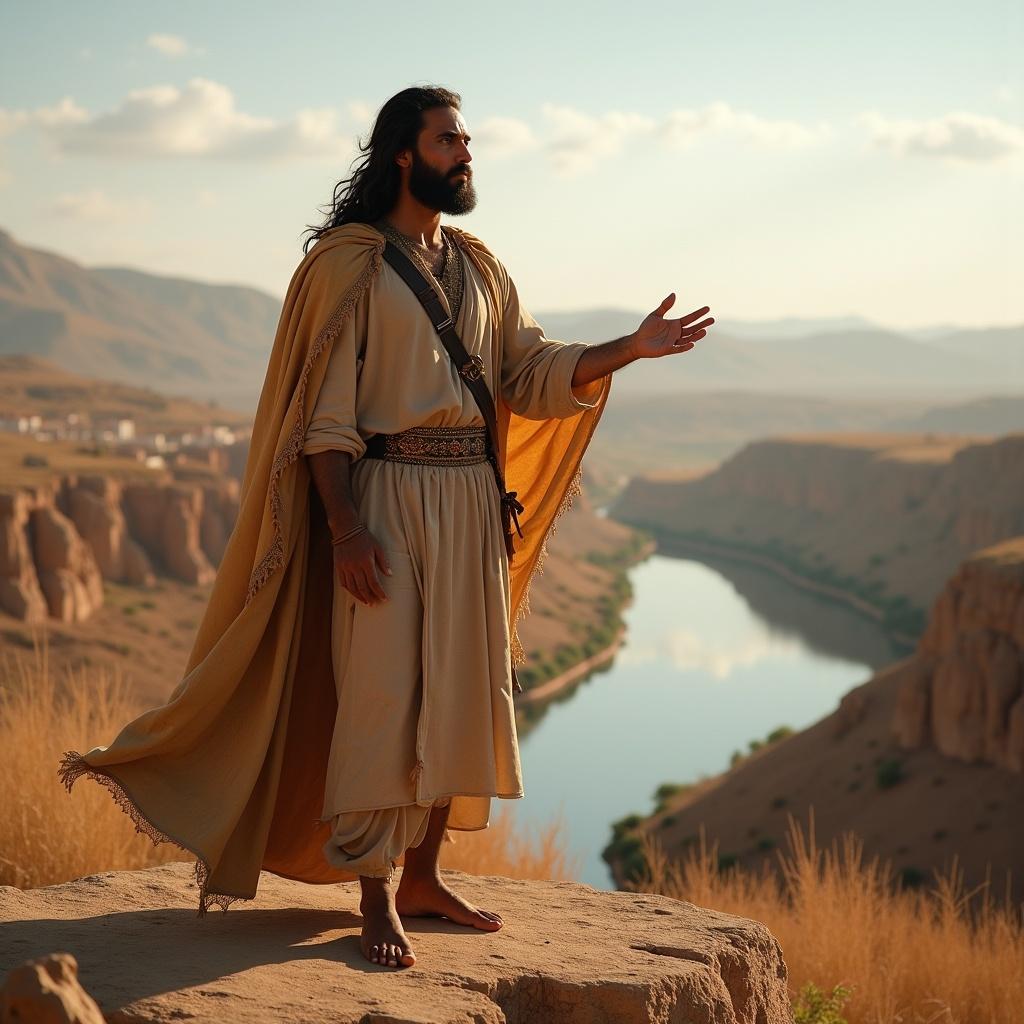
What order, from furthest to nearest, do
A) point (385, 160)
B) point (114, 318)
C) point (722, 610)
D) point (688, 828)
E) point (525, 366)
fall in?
point (114, 318) → point (722, 610) → point (688, 828) → point (525, 366) → point (385, 160)

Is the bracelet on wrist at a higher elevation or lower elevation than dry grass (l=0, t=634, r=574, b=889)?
higher

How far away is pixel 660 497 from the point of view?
92938 mm

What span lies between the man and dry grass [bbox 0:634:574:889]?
3.36 ft

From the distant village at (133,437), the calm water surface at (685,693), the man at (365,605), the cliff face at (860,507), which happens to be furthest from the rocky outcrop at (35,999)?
the cliff face at (860,507)

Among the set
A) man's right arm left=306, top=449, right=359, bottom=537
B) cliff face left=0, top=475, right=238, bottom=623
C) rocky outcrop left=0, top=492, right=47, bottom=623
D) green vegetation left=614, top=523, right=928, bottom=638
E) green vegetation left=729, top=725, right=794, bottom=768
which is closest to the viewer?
man's right arm left=306, top=449, right=359, bottom=537

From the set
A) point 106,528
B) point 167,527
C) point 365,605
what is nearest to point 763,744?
point 167,527

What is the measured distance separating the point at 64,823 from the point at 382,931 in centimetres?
184

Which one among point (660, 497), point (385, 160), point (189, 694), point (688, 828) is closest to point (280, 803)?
point (189, 694)

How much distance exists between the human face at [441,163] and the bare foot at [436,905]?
6.09ft

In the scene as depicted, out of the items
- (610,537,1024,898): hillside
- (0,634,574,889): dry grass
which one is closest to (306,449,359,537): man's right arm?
(0,634,574,889): dry grass

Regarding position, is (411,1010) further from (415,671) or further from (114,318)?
(114,318)

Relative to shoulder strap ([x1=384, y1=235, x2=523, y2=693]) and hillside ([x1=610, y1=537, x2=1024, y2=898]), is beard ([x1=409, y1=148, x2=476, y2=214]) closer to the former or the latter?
shoulder strap ([x1=384, y1=235, x2=523, y2=693])

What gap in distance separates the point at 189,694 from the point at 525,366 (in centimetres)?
132

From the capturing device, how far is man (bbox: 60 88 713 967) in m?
3.54
